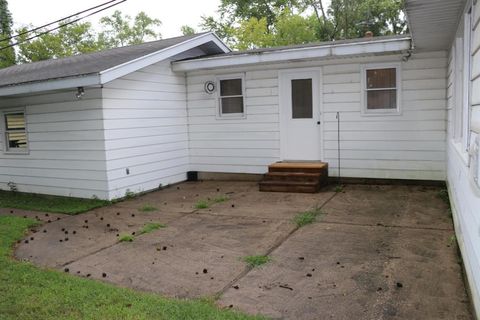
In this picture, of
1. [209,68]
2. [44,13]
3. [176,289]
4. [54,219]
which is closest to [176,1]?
[44,13]

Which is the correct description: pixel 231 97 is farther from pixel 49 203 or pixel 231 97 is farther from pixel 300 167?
pixel 49 203

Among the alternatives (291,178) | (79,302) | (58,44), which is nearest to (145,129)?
(291,178)

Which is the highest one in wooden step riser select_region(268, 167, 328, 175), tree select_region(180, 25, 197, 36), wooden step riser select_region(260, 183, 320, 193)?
tree select_region(180, 25, 197, 36)

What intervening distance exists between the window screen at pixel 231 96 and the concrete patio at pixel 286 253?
8.87 ft

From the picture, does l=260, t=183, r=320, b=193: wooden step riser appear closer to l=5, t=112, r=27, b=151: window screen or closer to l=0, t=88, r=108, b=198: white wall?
l=0, t=88, r=108, b=198: white wall

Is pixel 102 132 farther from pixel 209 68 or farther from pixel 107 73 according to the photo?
pixel 209 68

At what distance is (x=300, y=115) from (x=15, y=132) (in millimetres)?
6124

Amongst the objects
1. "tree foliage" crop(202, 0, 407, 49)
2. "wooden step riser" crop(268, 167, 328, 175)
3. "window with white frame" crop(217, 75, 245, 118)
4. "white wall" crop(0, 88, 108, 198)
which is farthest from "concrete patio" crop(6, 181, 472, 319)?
"tree foliage" crop(202, 0, 407, 49)

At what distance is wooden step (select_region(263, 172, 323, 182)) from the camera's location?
8125 millimetres

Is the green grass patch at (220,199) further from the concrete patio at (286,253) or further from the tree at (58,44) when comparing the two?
the tree at (58,44)

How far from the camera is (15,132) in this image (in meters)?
9.25

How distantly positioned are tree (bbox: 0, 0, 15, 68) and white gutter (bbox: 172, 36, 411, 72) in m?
23.1

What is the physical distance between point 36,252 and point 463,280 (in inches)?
179

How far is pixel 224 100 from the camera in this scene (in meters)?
9.67
